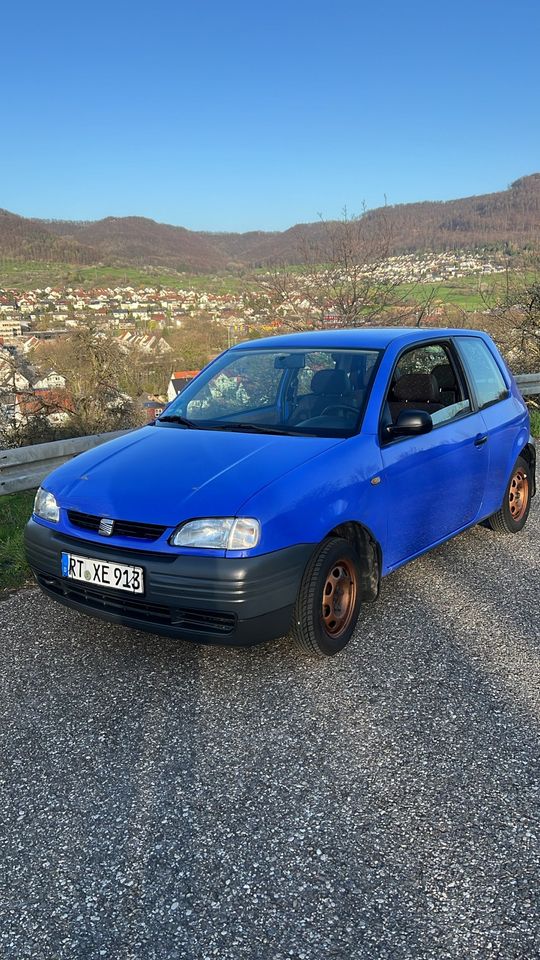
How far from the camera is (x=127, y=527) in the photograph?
10.6 feet

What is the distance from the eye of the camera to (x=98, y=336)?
1773 cm

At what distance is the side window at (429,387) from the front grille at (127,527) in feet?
5.01

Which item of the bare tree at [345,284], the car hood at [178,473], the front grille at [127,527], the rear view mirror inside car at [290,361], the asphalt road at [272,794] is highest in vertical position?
the bare tree at [345,284]

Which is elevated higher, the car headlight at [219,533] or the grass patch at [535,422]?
the car headlight at [219,533]

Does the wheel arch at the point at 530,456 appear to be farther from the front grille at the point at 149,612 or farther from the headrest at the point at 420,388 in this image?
the front grille at the point at 149,612

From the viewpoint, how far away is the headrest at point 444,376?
4.76m

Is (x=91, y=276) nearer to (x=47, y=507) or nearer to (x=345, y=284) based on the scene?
(x=345, y=284)

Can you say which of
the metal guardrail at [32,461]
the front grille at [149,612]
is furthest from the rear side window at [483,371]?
the metal guardrail at [32,461]

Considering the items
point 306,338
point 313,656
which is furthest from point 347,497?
point 306,338

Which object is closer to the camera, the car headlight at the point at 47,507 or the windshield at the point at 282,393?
the car headlight at the point at 47,507

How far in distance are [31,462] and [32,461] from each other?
2cm

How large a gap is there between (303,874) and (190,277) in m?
61.3

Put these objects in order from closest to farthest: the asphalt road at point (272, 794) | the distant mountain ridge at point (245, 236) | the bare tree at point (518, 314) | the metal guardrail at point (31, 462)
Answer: the asphalt road at point (272, 794)
the metal guardrail at point (31, 462)
the bare tree at point (518, 314)
the distant mountain ridge at point (245, 236)

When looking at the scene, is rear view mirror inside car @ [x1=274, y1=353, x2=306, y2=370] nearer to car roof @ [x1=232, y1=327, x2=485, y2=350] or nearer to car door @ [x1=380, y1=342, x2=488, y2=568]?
car roof @ [x1=232, y1=327, x2=485, y2=350]
